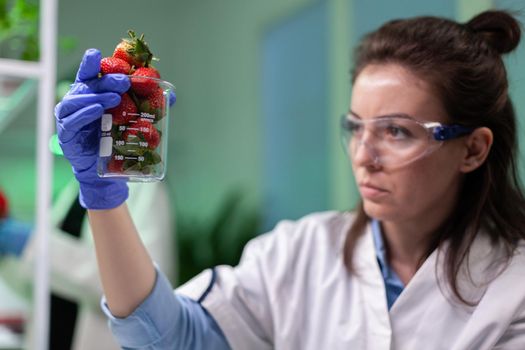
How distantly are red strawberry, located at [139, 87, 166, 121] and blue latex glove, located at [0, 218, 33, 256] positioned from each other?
84cm

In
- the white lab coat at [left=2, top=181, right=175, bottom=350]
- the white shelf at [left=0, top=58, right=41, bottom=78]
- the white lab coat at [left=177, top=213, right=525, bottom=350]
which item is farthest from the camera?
the white lab coat at [left=2, top=181, right=175, bottom=350]

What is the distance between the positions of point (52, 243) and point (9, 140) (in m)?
0.49

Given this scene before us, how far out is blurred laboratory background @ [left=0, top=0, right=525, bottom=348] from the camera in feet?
10.6

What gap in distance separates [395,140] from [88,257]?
126cm

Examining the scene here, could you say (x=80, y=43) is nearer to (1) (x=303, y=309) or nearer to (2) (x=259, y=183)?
(2) (x=259, y=183)

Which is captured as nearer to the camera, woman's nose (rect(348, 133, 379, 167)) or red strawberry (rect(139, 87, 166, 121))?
red strawberry (rect(139, 87, 166, 121))

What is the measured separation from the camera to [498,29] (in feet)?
4.44

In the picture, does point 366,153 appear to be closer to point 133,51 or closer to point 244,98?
point 133,51

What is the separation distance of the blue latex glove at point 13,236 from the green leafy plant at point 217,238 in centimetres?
195

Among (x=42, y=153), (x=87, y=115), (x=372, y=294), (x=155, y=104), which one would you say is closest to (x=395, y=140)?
(x=372, y=294)

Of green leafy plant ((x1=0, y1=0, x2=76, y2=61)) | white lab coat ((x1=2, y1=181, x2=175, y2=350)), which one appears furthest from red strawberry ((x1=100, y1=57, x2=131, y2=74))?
white lab coat ((x1=2, y1=181, x2=175, y2=350))

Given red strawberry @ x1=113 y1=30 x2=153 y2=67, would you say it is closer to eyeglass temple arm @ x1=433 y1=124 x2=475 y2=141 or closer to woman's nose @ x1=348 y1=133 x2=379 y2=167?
woman's nose @ x1=348 y1=133 x2=379 y2=167

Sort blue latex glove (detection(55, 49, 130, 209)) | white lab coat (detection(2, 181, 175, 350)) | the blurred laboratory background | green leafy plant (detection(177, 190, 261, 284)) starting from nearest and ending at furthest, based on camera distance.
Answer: blue latex glove (detection(55, 49, 130, 209)) → white lab coat (detection(2, 181, 175, 350)) → the blurred laboratory background → green leafy plant (detection(177, 190, 261, 284))

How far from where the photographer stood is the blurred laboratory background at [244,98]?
3227 mm
